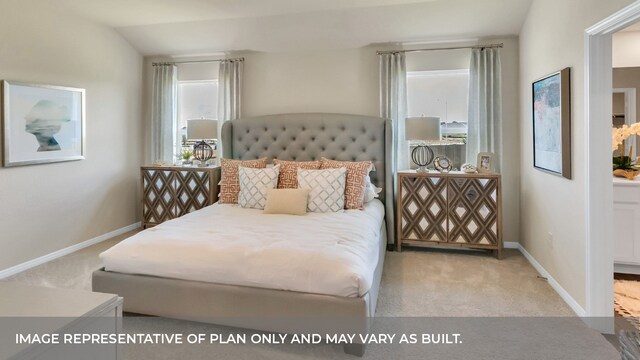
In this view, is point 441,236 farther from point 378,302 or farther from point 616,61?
point 616,61

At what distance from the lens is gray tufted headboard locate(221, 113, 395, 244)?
4.34 metres

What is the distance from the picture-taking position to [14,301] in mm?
1087

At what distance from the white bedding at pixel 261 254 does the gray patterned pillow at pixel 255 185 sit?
0.70 meters

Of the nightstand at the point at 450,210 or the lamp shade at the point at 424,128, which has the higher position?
the lamp shade at the point at 424,128

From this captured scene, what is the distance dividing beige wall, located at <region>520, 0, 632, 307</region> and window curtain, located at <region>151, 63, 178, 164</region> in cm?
439

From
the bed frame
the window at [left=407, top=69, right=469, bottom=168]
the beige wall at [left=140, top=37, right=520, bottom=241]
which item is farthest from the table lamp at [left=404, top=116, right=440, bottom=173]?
the bed frame

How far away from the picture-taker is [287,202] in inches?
138

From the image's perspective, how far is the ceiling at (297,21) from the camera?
12.7 feet

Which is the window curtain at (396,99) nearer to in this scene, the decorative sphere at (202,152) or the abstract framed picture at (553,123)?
the abstract framed picture at (553,123)

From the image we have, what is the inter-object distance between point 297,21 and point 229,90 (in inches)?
51.7

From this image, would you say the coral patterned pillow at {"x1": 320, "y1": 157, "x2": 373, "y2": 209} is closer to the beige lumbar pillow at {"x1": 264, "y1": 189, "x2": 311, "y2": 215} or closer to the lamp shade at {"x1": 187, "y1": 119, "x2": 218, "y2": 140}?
the beige lumbar pillow at {"x1": 264, "y1": 189, "x2": 311, "y2": 215}

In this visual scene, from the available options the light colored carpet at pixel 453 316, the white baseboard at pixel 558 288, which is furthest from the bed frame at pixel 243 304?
the white baseboard at pixel 558 288

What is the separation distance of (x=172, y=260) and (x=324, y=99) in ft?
9.61

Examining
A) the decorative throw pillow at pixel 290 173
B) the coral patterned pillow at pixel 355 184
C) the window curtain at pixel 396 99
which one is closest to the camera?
the coral patterned pillow at pixel 355 184
